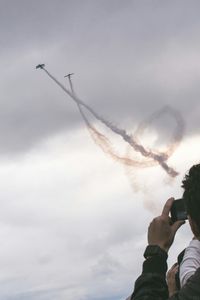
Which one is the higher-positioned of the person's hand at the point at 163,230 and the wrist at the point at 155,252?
the person's hand at the point at 163,230

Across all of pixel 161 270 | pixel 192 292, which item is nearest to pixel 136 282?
pixel 161 270

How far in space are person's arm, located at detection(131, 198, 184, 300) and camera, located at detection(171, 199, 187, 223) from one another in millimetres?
75

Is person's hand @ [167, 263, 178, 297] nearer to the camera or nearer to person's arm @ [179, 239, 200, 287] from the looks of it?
person's arm @ [179, 239, 200, 287]

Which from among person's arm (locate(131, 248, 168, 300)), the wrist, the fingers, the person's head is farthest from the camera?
person's arm (locate(131, 248, 168, 300))

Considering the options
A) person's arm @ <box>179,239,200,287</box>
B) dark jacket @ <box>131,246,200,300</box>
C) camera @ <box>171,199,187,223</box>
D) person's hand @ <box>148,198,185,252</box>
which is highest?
camera @ <box>171,199,187,223</box>

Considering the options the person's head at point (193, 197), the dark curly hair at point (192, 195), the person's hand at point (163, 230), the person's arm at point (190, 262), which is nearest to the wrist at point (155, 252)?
the person's hand at point (163, 230)

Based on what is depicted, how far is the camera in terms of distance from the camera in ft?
35.8

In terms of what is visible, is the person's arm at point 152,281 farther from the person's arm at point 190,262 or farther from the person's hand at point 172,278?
the person's hand at point 172,278

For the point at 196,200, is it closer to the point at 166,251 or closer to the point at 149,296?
the point at 166,251

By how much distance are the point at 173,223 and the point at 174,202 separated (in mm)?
394

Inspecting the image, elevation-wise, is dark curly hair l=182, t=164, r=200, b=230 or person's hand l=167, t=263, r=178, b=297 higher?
dark curly hair l=182, t=164, r=200, b=230

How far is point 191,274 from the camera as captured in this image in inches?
399

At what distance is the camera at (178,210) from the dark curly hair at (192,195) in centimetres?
52

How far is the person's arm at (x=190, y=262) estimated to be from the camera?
10289 mm
